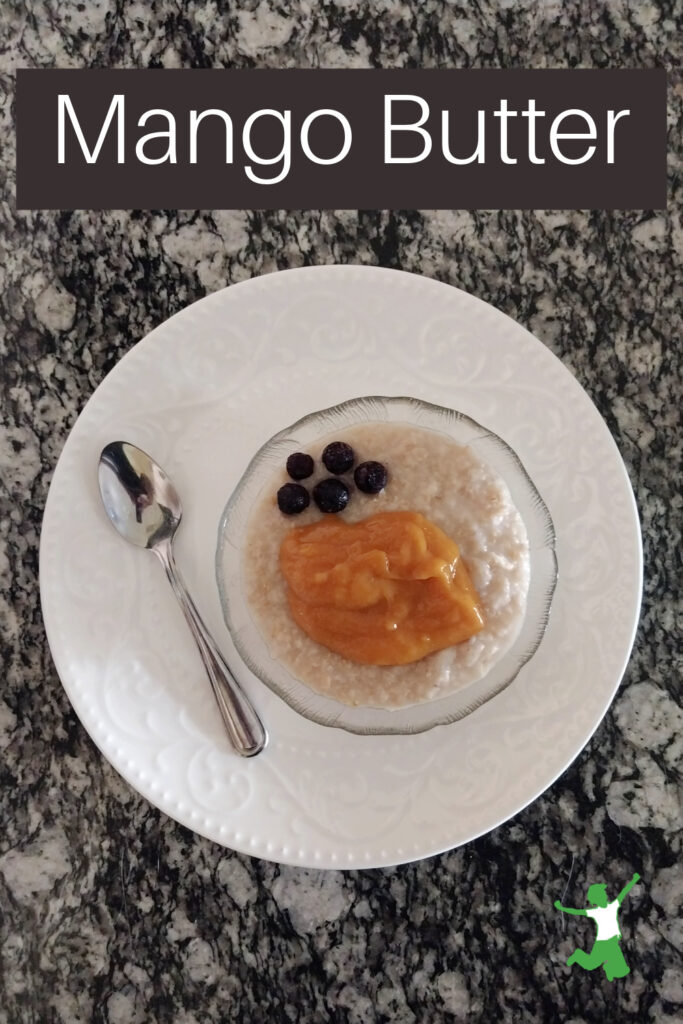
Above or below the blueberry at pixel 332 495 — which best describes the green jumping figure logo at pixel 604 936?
below

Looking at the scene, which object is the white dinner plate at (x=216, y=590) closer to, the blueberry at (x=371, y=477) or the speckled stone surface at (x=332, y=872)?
the speckled stone surface at (x=332, y=872)

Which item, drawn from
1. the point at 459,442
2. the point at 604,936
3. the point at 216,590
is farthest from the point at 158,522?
the point at 604,936

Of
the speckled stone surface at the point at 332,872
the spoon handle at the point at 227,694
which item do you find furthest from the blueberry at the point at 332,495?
the speckled stone surface at the point at 332,872

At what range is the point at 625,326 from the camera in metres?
2.04

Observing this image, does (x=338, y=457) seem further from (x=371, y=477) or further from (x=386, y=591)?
(x=386, y=591)

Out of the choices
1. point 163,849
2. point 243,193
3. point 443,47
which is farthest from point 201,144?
point 163,849

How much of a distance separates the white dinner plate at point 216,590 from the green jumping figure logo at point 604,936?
303mm

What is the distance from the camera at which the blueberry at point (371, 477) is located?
1755 millimetres

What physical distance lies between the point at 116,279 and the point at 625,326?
3.82ft

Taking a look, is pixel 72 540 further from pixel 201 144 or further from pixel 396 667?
pixel 201 144

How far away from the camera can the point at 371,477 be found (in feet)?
5.75

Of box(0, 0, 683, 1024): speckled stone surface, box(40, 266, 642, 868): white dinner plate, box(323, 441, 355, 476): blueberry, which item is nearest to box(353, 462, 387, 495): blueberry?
box(323, 441, 355, 476): blueberry

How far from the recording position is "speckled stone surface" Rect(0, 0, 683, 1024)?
6.18 ft

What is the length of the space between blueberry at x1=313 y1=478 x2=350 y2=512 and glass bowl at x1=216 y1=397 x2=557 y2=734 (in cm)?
13
